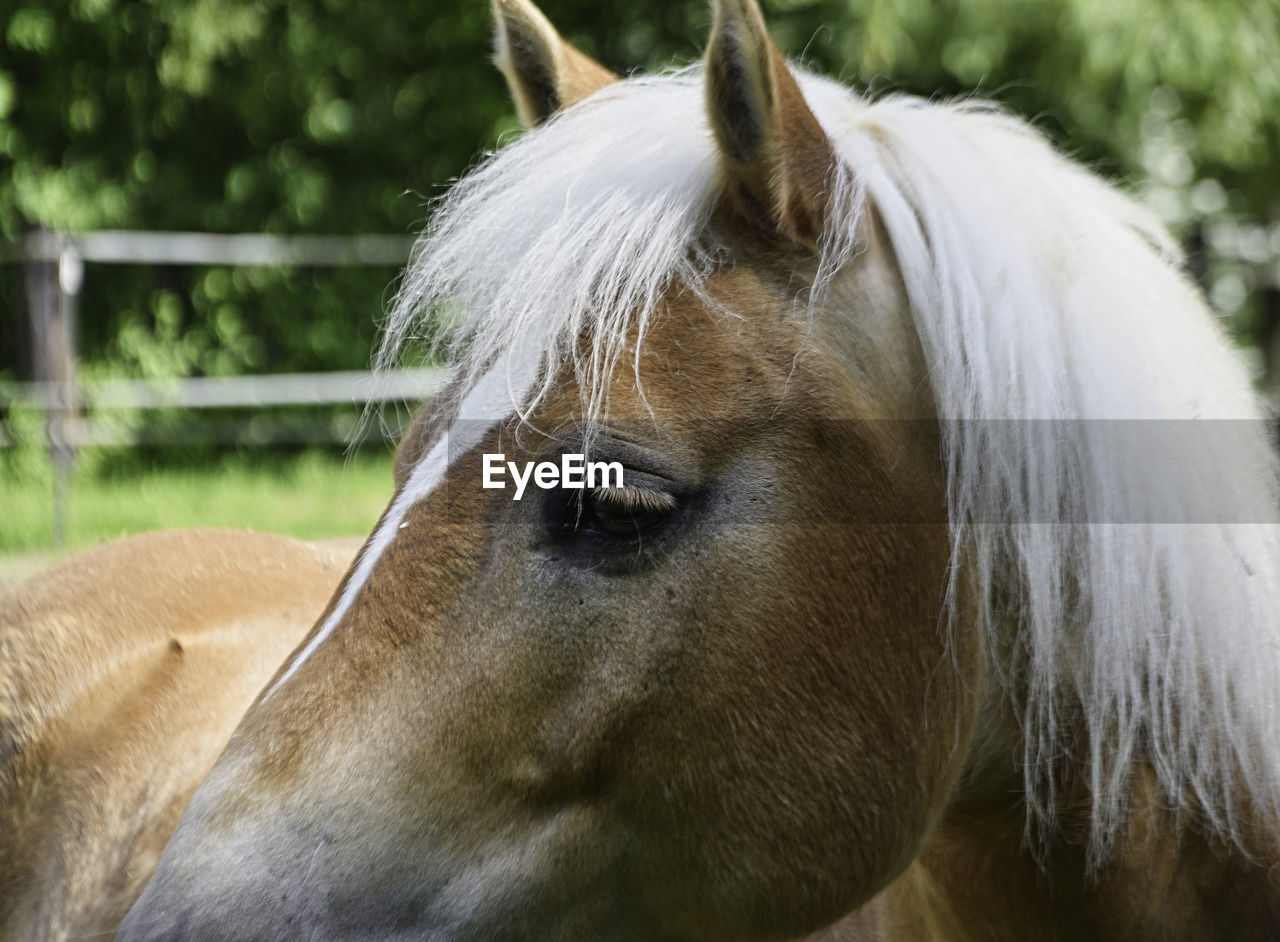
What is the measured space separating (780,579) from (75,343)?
26.5 ft

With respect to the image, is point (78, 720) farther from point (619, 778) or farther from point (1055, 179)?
point (1055, 179)

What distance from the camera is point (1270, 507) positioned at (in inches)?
63.7

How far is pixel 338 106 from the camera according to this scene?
954cm

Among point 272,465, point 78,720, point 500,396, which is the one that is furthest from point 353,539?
point 272,465

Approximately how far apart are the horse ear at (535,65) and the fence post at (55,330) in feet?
19.9

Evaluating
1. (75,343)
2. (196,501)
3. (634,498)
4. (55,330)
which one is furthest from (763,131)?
(75,343)

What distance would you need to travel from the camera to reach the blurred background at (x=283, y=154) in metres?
7.98

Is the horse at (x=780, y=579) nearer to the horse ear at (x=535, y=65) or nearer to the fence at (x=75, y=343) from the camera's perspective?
the horse ear at (x=535, y=65)

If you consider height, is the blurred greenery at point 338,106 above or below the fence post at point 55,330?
above

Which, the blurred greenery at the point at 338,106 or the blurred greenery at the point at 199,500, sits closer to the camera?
the blurred greenery at the point at 199,500

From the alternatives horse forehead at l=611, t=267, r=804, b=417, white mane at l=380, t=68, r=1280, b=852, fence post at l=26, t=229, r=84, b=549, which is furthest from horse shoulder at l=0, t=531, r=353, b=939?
fence post at l=26, t=229, r=84, b=549

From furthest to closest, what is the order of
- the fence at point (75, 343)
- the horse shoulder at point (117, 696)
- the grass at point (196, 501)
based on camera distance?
the fence at point (75, 343)
the grass at point (196, 501)
the horse shoulder at point (117, 696)

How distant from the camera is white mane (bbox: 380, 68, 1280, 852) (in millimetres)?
1498

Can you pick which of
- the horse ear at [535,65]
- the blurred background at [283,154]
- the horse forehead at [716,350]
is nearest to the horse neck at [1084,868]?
the horse forehead at [716,350]
